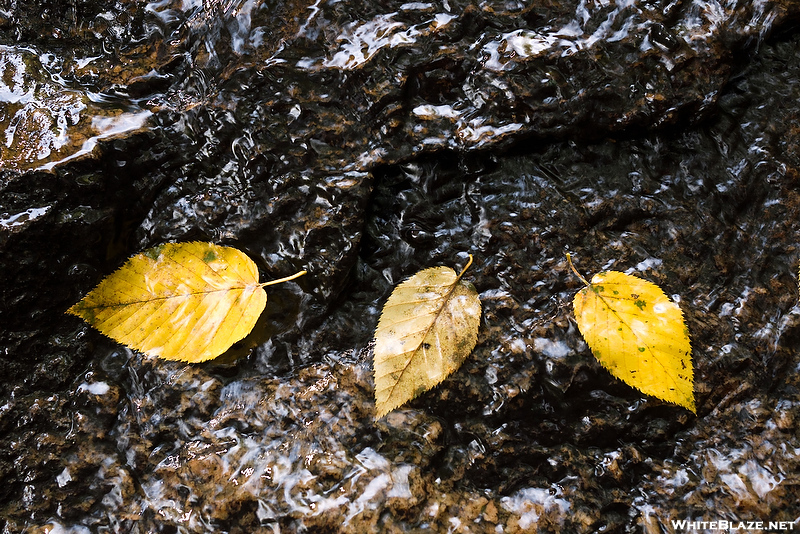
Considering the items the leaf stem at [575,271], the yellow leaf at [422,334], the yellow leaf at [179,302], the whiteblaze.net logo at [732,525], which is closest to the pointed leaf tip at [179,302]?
Answer: the yellow leaf at [179,302]

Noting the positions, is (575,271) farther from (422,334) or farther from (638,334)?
(422,334)

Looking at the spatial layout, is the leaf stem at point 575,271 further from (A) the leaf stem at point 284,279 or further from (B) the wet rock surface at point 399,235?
(A) the leaf stem at point 284,279

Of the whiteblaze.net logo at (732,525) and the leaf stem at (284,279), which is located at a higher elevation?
the leaf stem at (284,279)

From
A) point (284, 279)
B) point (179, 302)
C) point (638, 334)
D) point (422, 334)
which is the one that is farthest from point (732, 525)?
point (179, 302)

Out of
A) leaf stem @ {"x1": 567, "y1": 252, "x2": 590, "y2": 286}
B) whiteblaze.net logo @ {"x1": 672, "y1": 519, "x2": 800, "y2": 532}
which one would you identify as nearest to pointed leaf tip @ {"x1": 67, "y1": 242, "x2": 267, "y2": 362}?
leaf stem @ {"x1": 567, "y1": 252, "x2": 590, "y2": 286}

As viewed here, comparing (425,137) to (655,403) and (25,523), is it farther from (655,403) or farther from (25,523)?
(25,523)

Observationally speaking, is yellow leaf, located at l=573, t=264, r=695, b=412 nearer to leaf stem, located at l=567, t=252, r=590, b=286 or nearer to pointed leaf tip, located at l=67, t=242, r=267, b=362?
leaf stem, located at l=567, t=252, r=590, b=286
